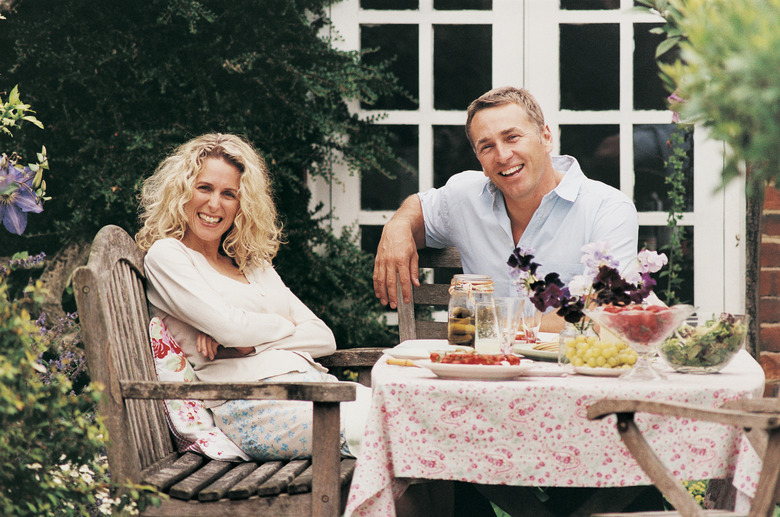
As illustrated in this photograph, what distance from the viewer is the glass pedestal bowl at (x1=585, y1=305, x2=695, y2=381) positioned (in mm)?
1909

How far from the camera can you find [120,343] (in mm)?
2320

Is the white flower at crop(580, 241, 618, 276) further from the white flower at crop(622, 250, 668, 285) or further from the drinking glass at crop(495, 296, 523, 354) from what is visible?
the drinking glass at crop(495, 296, 523, 354)

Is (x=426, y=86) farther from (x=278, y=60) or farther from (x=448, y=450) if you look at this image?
(x=448, y=450)

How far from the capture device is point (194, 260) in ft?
8.82

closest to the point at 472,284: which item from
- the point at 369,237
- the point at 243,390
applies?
the point at 243,390

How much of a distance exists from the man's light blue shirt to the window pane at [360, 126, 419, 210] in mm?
549

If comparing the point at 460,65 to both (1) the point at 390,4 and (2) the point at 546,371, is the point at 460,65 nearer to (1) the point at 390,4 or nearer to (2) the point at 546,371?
(1) the point at 390,4

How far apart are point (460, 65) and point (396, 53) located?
12.6 inches

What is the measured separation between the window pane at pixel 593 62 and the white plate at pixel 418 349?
1927 millimetres

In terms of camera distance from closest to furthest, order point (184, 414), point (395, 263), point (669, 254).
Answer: point (184, 414)
point (395, 263)
point (669, 254)

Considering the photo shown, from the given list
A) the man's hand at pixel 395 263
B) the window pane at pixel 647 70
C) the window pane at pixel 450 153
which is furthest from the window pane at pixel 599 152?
the man's hand at pixel 395 263

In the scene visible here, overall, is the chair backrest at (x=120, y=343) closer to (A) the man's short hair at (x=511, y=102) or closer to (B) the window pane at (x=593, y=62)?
(A) the man's short hair at (x=511, y=102)

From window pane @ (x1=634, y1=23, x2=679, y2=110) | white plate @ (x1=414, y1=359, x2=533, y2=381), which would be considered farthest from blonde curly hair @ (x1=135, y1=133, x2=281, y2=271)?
window pane @ (x1=634, y1=23, x2=679, y2=110)

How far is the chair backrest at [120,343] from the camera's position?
2109 mm
